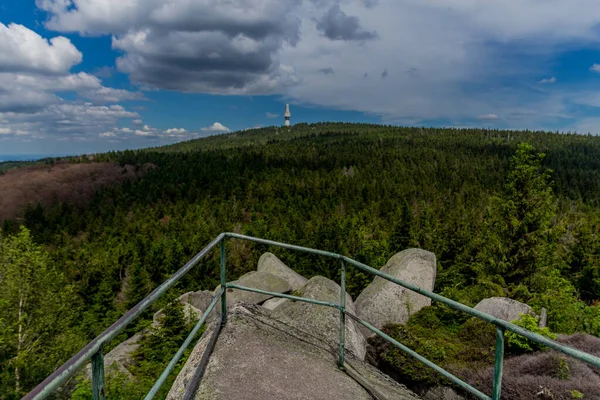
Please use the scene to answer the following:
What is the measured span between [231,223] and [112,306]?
35270 mm

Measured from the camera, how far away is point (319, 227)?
2164 inches

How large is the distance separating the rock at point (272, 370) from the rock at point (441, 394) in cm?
288

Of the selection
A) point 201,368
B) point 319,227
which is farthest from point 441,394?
point 319,227

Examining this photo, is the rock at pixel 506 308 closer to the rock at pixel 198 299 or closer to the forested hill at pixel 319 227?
the forested hill at pixel 319 227

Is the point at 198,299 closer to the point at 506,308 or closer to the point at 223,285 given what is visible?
the point at 506,308

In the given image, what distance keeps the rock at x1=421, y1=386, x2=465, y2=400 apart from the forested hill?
821 cm

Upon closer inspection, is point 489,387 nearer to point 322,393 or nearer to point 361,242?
point 322,393

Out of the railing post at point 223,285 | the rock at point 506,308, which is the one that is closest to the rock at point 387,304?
the rock at point 506,308

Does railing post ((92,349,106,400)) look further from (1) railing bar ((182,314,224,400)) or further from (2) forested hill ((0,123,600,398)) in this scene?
(2) forested hill ((0,123,600,398))

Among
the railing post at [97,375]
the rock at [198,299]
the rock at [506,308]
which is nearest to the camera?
the railing post at [97,375]

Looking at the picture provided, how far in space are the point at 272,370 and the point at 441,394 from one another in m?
4.85

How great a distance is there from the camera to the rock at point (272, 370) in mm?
3495

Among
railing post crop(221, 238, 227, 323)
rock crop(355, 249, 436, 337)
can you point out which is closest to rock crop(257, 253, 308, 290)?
rock crop(355, 249, 436, 337)

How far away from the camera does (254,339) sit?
4359 millimetres
